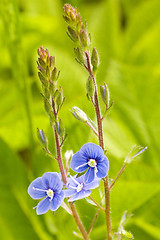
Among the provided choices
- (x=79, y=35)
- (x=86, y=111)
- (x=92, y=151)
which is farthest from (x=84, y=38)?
(x=86, y=111)

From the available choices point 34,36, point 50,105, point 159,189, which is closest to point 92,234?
point 159,189

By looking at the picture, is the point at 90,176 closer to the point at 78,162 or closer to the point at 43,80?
the point at 78,162

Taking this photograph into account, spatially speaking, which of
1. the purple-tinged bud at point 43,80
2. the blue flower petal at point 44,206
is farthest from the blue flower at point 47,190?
the purple-tinged bud at point 43,80

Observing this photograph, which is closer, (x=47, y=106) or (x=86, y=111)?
(x=47, y=106)

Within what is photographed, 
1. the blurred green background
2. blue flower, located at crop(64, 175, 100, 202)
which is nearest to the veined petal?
blue flower, located at crop(64, 175, 100, 202)

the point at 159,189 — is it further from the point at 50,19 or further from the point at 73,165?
the point at 50,19

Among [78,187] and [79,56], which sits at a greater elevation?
[79,56]
